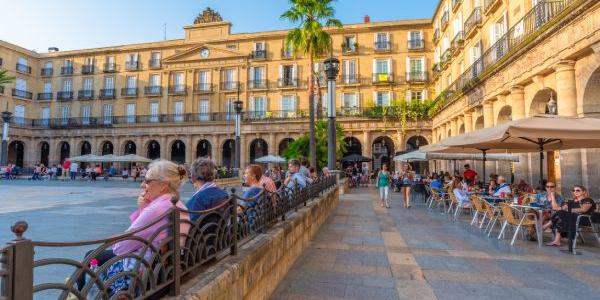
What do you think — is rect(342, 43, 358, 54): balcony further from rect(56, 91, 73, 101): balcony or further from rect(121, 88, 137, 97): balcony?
rect(56, 91, 73, 101): balcony

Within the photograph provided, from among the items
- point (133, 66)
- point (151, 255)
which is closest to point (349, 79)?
point (133, 66)

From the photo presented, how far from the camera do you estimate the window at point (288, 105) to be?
118ft

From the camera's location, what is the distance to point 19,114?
137 ft

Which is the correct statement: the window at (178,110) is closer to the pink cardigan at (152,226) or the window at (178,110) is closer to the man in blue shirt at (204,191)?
the man in blue shirt at (204,191)

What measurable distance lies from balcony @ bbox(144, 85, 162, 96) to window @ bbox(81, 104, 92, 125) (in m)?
8.04

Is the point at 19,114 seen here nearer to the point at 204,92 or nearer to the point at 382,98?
the point at 204,92

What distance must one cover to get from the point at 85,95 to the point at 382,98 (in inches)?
1376

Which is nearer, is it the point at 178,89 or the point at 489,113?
the point at 489,113

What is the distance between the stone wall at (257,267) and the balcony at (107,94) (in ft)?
137

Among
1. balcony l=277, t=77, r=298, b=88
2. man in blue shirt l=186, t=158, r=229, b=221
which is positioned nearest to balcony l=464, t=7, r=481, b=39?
balcony l=277, t=77, r=298, b=88

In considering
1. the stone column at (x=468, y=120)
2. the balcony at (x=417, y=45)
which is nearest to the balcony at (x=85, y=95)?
the balcony at (x=417, y=45)

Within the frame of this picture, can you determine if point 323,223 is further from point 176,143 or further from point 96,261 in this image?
point 176,143

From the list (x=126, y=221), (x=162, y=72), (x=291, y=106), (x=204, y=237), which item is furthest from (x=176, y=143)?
(x=204, y=237)

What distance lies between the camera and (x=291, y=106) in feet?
119
